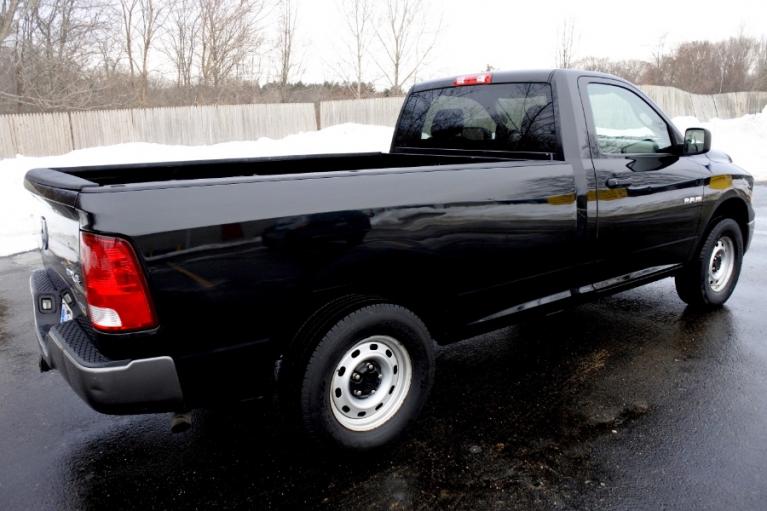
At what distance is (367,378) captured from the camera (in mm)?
3014

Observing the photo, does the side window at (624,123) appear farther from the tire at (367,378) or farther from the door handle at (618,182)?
the tire at (367,378)

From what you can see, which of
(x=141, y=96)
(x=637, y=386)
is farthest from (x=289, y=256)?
(x=141, y=96)

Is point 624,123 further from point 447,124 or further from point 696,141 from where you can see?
point 447,124

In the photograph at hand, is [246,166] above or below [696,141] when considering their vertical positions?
below

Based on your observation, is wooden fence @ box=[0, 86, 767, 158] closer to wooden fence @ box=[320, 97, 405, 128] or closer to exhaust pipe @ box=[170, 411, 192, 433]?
wooden fence @ box=[320, 97, 405, 128]

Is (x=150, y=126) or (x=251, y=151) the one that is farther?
(x=150, y=126)

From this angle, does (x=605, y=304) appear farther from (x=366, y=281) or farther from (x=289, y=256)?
(x=289, y=256)

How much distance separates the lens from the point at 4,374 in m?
4.18

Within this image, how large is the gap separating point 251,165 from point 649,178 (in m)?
2.95

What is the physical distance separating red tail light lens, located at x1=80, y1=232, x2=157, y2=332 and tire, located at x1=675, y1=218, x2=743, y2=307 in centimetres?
436

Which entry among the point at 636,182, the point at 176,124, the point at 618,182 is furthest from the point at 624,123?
the point at 176,124

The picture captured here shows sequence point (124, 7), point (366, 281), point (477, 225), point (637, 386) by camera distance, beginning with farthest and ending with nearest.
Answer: point (124, 7) → point (637, 386) → point (477, 225) → point (366, 281)

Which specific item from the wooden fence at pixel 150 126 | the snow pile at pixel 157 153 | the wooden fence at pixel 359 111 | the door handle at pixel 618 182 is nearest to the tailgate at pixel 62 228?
the door handle at pixel 618 182

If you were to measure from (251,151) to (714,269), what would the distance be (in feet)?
51.4
